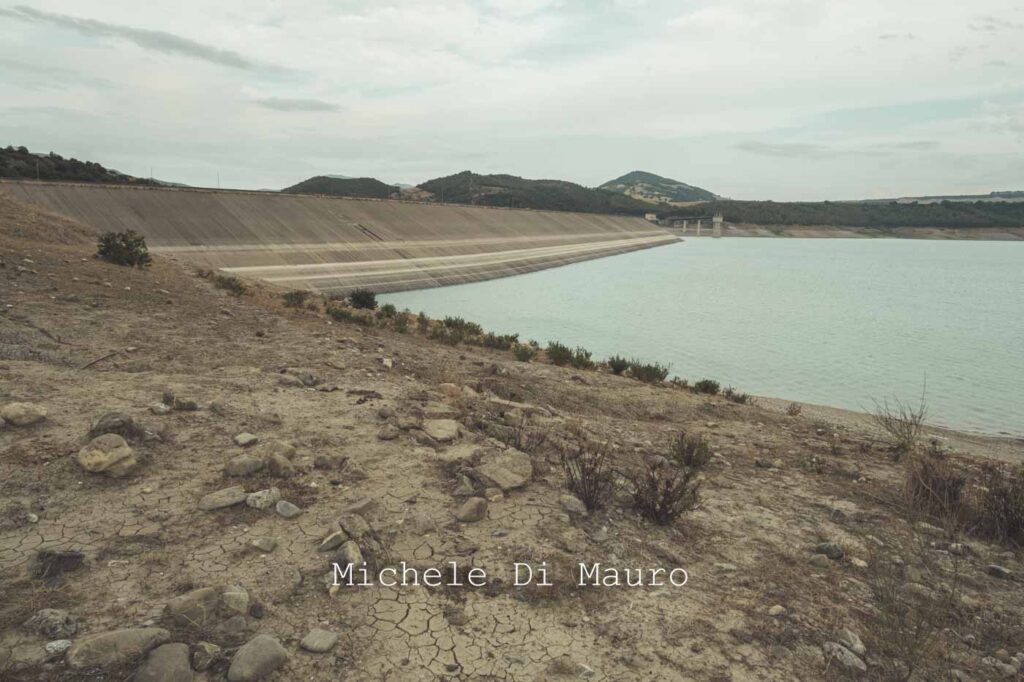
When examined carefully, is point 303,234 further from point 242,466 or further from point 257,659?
point 257,659

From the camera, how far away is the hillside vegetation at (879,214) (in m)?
134

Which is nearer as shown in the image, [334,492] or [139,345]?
[334,492]

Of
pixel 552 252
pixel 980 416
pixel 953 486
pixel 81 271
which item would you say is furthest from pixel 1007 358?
pixel 552 252

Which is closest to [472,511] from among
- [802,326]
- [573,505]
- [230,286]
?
[573,505]

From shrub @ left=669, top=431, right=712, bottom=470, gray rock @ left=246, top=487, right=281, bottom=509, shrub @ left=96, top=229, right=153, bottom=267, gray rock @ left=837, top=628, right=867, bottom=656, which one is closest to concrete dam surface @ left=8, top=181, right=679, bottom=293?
shrub @ left=96, top=229, right=153, bottom=267

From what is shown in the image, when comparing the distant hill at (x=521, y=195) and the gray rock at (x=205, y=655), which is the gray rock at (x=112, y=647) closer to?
the gray rock at (x=205, y=655)

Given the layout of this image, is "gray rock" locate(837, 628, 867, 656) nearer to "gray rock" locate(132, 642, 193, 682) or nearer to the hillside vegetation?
"gray rock" locate(132, 642, 193, 682)

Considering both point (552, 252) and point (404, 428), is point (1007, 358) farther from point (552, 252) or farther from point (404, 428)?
point (552, 252)

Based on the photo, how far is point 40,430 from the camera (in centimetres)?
496

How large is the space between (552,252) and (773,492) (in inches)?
2259

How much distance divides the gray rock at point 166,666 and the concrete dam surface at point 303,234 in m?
28.9

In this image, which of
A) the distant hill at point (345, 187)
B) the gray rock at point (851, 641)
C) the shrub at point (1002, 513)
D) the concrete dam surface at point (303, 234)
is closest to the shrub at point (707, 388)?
the shrub at point (1002, 513)

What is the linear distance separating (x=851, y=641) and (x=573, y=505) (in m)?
2.09

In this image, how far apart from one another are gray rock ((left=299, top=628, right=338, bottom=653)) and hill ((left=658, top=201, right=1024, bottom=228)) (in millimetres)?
152880
